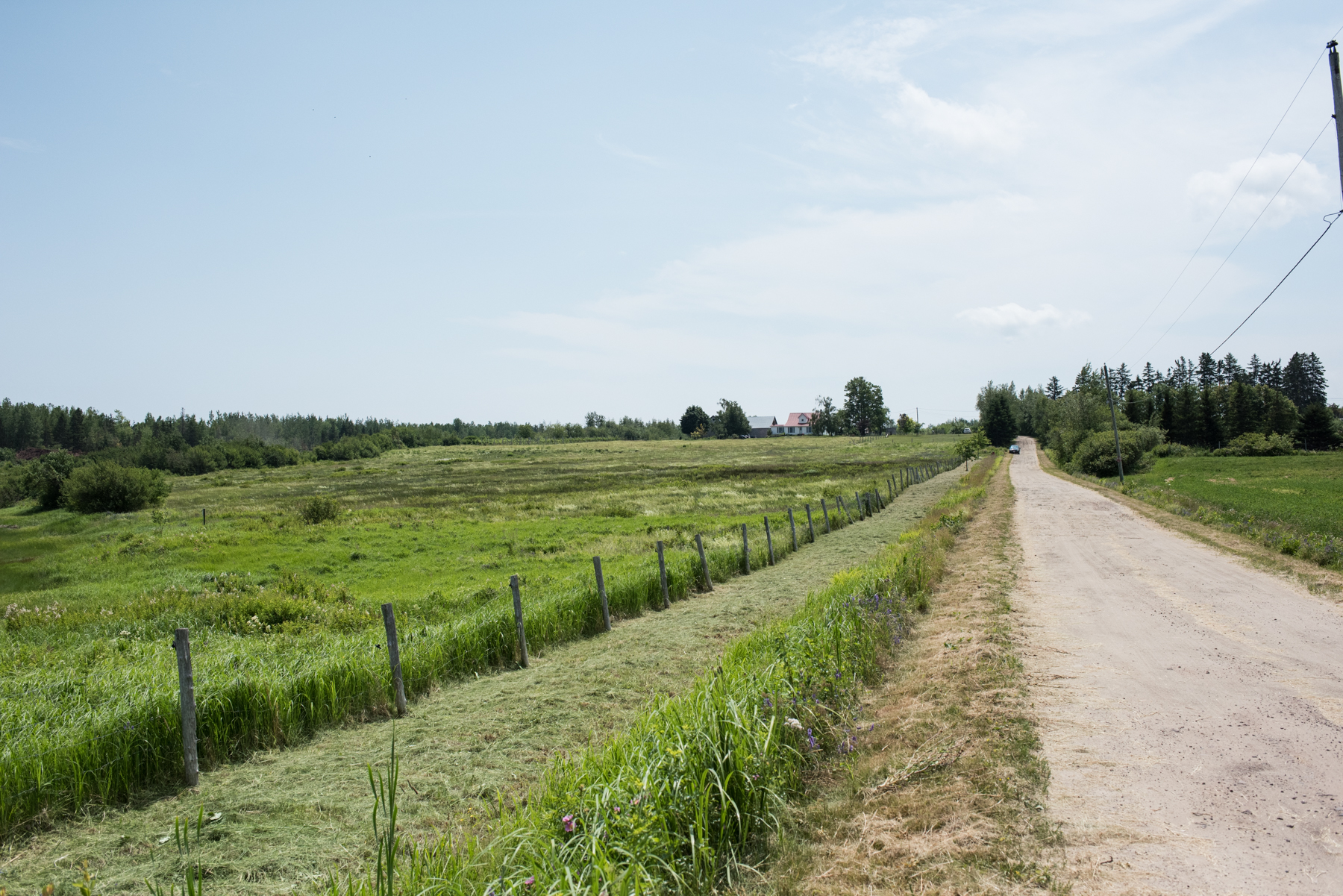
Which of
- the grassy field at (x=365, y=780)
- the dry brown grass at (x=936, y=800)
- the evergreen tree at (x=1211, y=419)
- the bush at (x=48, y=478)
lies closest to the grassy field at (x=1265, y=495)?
the dry brown grass at (x=936, y=800)

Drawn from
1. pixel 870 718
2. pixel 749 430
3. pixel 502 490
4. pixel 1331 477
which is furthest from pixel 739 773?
pixel 749 430

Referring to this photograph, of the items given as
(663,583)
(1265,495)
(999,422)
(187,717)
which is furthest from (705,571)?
(999,422)

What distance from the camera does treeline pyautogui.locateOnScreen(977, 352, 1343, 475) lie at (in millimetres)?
67875

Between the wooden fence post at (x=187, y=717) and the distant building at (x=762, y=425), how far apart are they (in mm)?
176730

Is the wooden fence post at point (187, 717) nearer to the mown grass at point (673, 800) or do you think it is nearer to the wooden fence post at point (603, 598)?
the mown grass at point (673, 800)

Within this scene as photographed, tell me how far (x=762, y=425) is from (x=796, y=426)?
10650 millimetres

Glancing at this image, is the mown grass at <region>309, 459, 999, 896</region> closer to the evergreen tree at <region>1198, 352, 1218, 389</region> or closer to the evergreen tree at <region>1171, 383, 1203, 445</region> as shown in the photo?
the evergreen tree at <region>1171, 383, 1203, 445</region>

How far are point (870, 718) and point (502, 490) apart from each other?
53.5m

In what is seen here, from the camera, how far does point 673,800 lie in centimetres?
479

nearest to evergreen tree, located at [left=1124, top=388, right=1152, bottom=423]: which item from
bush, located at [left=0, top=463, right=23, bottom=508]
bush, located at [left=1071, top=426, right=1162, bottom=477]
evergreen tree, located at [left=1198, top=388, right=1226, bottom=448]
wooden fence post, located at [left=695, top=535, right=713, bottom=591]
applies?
evergreen tree, located at [left=1198, top=388, right=1226, bottom=448]

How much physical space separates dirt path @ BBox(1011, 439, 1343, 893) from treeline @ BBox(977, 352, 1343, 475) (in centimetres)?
4042

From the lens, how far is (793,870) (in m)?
4.80

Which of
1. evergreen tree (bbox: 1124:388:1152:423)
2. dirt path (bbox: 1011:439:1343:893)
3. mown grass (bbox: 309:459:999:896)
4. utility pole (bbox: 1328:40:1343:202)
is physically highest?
utility pole (bbox: 1328:40:1343:202)

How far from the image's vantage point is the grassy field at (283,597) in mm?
7383
